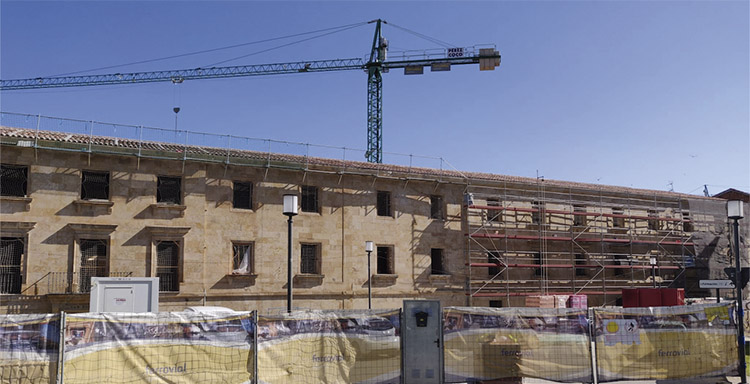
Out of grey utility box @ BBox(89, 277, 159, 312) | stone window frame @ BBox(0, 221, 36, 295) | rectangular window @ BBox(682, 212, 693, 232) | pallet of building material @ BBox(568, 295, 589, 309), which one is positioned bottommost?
pallet of building material @ BBox(568, 295, 589, 309)

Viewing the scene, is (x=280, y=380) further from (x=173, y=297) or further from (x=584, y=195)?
(x=584, y=195)

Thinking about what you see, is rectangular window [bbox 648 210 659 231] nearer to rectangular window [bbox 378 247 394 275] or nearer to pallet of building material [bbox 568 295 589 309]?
pallet of building material [bbox 568 295 589 309]

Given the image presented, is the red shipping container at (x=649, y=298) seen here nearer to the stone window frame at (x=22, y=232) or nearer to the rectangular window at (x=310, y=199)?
the rectangular window at (x=310, y=199)

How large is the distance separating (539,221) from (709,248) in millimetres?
12303

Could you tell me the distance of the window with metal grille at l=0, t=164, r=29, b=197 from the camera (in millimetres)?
24359

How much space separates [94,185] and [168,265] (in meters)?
4.24

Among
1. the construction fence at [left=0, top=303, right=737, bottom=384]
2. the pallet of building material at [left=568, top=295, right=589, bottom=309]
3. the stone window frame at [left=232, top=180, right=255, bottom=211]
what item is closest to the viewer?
the construction fence at [left=0, top=303, right=737, bottom=384]

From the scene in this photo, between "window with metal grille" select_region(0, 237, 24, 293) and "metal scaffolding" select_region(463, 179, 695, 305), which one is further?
"metal scaffolding" select_region(463, 179, 695, 305)

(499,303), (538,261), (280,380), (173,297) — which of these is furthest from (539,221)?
(280,380)

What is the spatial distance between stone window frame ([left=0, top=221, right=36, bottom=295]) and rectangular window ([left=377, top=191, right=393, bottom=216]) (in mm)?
15112

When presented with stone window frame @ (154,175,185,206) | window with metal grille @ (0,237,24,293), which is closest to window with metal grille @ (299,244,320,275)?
stone window frame @ (154,175,185,206)

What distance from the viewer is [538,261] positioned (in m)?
35.8

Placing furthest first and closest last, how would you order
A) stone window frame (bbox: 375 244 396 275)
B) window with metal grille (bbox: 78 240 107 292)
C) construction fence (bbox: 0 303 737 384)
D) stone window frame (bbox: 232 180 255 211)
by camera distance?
1. stone window frame (bbox: 375 244 396 275)
2. stone window frame (bbox: 232 180 255 211)
3. window with metal grille (bbox: 78 240 107 292)
4. construction fence (bbox: 0 303 737 384)

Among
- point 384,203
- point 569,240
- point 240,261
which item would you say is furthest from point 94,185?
point 569,240
